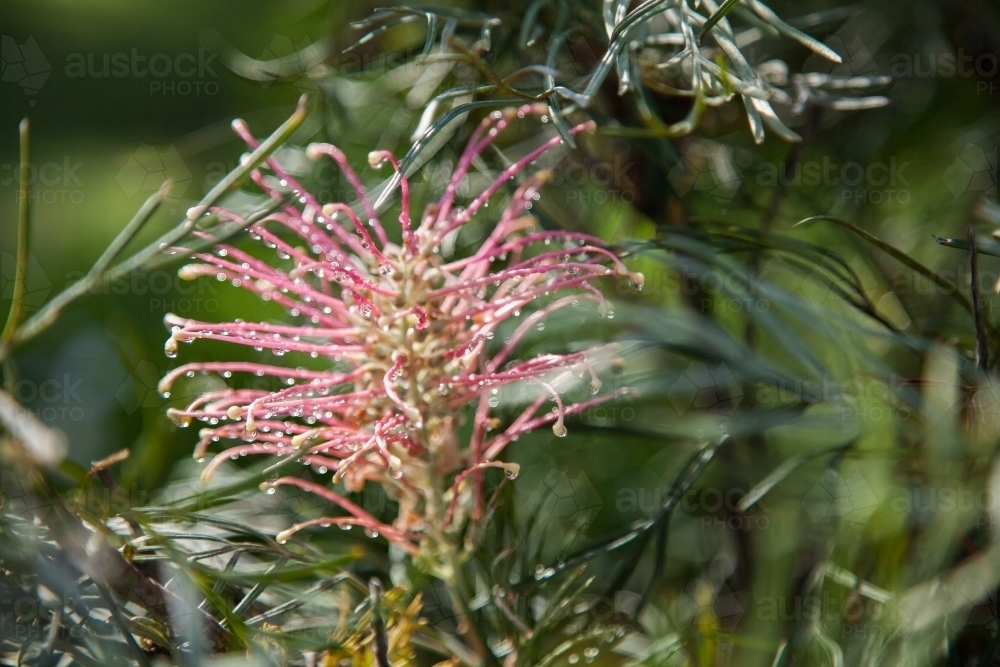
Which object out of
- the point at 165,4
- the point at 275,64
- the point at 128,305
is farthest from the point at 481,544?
the point at 165,4

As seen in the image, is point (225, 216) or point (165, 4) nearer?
point (225, 216)

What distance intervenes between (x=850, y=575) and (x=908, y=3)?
248mm

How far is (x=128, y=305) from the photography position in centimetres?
70

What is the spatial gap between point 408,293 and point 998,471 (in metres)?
0.16

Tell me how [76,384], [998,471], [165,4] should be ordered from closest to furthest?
1. [998,471]
2. [76,384]
3. [165,4]

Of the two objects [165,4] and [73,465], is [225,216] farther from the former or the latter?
[165,4]

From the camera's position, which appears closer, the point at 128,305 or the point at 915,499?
the point at 915,499

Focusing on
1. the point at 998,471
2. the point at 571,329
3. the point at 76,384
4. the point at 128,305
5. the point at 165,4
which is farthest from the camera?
the point at 165,4

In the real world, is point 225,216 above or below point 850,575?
above

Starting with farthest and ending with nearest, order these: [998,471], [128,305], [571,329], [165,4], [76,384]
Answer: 1. [165,4]
2. [128,305]
3. [76,384]
4. [571,329]
5. [998,471]

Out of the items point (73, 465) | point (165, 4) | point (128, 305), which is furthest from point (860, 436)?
point (165, 4)

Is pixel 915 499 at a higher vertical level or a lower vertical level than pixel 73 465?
lower

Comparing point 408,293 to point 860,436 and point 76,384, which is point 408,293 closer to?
point 860,436

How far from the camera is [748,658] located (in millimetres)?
278
